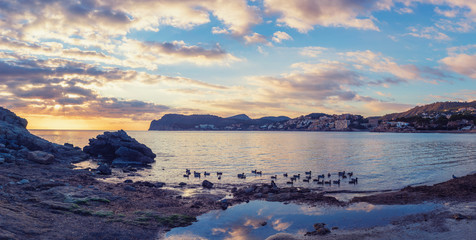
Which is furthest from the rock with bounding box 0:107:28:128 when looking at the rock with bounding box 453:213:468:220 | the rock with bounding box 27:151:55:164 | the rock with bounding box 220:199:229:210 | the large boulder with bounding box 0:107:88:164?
the rock with bounding box 453:213:468:220

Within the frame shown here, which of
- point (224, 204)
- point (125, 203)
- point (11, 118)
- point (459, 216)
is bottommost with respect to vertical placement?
point (224, 204)

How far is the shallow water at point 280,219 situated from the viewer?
1534 cm

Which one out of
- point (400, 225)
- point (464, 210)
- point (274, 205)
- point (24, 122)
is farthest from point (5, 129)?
point (464, 210)

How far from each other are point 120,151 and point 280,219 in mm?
41240

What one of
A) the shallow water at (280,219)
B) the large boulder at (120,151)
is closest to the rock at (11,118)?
the large boulder at (120,151)

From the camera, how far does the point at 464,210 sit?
17781 mm

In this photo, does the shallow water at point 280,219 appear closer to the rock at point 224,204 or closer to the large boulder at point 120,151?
the rock at point 224,204

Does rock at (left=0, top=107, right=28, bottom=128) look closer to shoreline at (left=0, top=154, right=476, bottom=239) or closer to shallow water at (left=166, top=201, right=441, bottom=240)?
shoreline at (left=0, top=154, right=476, bottom=239)

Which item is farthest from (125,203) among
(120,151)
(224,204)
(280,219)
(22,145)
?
(22,145)

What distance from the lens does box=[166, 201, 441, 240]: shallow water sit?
604 inches

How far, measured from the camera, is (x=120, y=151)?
1988 inches

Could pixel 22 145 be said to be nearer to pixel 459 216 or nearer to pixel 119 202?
pixel 119 202

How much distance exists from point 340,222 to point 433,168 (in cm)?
3098

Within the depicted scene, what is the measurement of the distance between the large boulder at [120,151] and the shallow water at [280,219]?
33.9 metres
